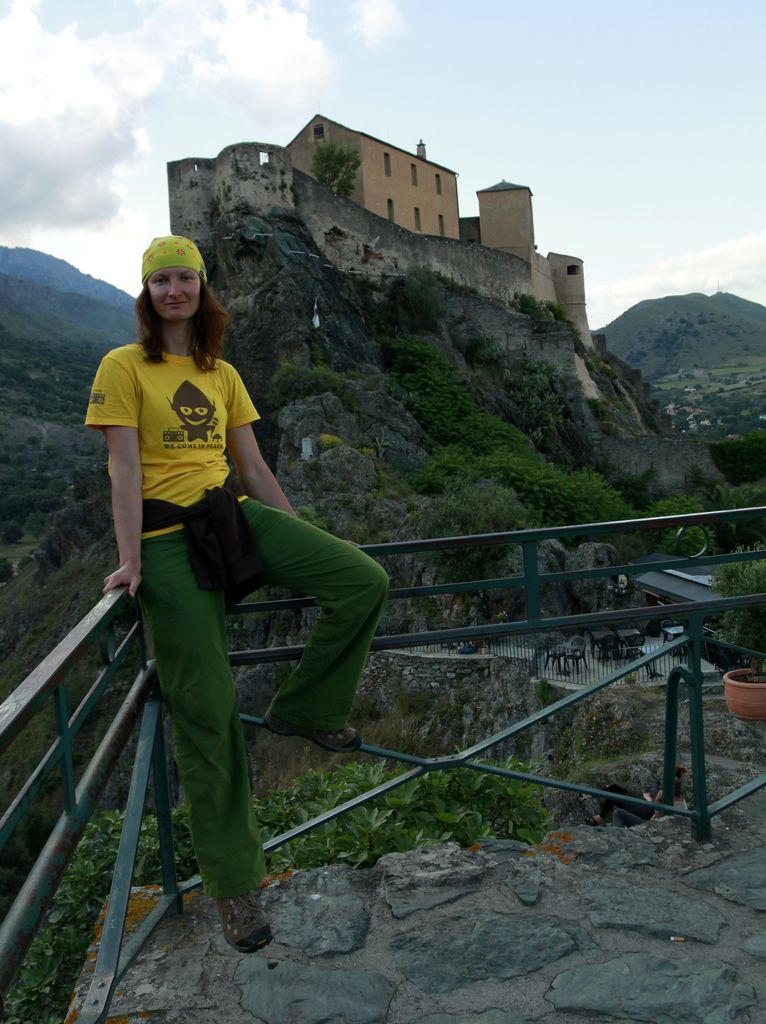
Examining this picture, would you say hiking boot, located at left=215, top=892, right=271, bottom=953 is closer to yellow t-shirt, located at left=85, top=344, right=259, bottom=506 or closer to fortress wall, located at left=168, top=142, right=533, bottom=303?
yellow t-shirt, located at left=85, top=344, right=259, bottom=506

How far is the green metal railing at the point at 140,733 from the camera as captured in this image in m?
1.68

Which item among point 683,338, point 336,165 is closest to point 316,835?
point 336,165

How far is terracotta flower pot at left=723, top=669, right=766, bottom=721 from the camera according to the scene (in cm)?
668

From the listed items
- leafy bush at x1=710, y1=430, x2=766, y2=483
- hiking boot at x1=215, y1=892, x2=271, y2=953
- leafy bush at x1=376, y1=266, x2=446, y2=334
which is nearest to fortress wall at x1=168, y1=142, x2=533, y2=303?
leafy bush at x1=376, y1=266, x2=446, y2=334

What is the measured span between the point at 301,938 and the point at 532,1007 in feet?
2.29

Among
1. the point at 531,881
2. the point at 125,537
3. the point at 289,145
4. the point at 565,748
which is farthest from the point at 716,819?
the point at 289,145

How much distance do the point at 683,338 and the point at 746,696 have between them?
16801 centimetres

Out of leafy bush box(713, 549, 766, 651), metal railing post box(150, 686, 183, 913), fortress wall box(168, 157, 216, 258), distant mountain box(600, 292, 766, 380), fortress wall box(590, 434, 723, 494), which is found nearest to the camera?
metal railing post box(150, 686, 183, 913)

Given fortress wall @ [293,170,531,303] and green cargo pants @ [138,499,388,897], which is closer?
green cargo pants @ [138,499,388,897]

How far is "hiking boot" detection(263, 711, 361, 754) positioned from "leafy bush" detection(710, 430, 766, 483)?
32287mm

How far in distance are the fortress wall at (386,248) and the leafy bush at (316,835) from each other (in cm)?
2985

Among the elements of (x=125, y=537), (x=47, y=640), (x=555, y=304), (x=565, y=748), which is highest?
(x=555, y=304)

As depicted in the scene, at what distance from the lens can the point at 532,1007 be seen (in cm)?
226

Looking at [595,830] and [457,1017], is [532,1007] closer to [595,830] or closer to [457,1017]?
[457,1017]
